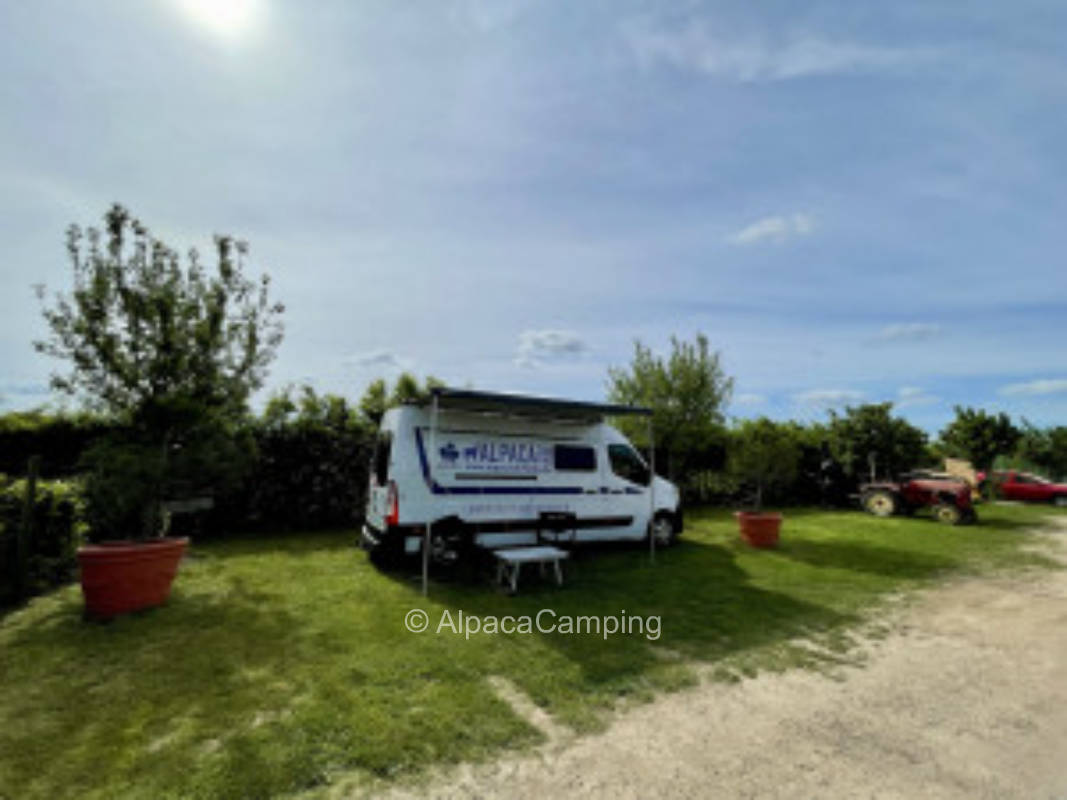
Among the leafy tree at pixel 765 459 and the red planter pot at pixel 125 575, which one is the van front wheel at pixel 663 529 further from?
the red planter pot at pixel 125 575

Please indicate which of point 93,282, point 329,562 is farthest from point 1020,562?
point 93,282

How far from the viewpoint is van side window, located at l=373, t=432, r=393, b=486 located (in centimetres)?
756

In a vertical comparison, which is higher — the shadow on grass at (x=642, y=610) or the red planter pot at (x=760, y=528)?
the red planter pot at (x=760, y=528)

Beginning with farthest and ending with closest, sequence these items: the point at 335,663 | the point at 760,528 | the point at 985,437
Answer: the point at 985,437 < the point at 760,528 < the point at 335,663

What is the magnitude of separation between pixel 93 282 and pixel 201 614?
197 inches

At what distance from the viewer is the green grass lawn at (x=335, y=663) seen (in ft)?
9.97

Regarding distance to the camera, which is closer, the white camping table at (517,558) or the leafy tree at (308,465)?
the white camping table at (517,558)

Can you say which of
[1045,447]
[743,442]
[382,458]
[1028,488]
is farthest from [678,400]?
[1045,447]

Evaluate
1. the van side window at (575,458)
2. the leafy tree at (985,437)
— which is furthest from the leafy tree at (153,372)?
the leafy tree at (985,437)

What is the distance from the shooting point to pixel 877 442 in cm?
1681

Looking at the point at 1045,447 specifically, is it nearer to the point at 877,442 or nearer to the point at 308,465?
the point at 877,442

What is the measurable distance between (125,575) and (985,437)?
32353 mm

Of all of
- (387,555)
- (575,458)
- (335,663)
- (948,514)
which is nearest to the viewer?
(335,663)

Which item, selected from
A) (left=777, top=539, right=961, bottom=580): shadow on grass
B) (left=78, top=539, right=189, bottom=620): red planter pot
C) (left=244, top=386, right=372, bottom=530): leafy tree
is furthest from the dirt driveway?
(left=244, top=386, right=372, bottom=530): leafy tree
